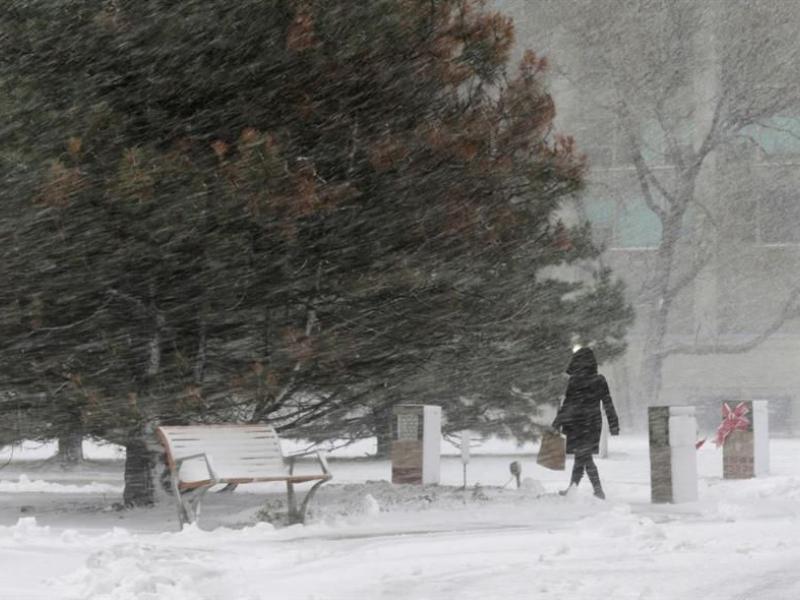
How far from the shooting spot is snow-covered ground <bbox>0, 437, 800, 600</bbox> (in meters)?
8.43

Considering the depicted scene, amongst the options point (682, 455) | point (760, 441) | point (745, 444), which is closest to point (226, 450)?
point (682, 455)

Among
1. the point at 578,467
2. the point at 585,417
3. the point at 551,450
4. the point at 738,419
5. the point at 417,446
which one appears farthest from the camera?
the point at 738,419

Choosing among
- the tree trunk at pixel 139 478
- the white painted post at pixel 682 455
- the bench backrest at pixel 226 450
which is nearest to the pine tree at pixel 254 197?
the tree trunk at pixel 139 478

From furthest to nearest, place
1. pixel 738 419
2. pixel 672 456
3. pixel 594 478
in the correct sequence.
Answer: pixel 738 419 < pixel 594 478 < pixel 672 456

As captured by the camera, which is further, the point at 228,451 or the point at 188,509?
the point at 228,451

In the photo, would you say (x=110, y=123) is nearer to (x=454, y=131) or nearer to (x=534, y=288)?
(x=454, y=131)

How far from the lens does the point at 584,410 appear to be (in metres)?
14.9

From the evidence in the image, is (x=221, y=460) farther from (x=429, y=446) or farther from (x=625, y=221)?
(x=625, y=221)

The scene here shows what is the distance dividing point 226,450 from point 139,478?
8.93 ft

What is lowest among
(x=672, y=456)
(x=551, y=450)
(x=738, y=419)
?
(x=672, y=456)

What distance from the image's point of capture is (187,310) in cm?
1403

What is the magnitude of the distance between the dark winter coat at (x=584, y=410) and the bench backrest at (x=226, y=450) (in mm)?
3562

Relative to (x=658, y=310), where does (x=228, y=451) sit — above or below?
below

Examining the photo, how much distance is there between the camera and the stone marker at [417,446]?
16.3 metres
